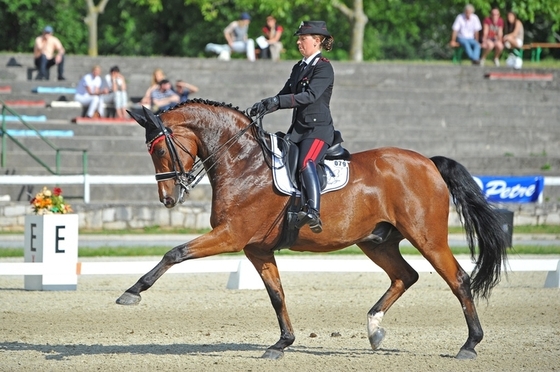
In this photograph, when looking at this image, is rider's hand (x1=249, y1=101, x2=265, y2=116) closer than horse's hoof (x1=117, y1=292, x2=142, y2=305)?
No

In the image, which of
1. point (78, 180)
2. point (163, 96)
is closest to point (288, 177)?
point (78, 180)

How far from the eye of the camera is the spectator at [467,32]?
2764 centimetres

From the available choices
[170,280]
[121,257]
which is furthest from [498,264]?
[121,257]

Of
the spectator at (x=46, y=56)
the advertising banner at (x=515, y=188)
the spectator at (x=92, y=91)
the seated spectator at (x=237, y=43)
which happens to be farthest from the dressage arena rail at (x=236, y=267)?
the seated spectator at (x=237, y=43)

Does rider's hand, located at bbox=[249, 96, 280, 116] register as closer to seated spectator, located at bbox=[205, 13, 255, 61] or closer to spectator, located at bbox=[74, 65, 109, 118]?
spectator, located at bbox=[74, 65, 109, 118]

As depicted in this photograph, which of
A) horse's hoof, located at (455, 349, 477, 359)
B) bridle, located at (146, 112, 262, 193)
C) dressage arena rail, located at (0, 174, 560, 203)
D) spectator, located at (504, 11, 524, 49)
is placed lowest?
dressage arena rail, located at (0, 174, 560, 203)

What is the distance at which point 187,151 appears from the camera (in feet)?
26.9

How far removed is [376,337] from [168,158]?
2.62m

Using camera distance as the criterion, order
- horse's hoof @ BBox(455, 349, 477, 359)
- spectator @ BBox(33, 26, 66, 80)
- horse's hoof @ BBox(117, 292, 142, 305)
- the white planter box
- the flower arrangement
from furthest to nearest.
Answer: spectator @ BBox(33, 26, 66, 80)
the flower arrangement
the white planter box
horse's hoof @ BBox(455, 349, 477, 359)
horse's hoof @ BBox(117, 292, 142, 305)

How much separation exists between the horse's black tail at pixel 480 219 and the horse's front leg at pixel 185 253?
2391mm

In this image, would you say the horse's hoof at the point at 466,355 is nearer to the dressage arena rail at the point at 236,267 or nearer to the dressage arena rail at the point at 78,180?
the dressage arena rail at the point at 236,267

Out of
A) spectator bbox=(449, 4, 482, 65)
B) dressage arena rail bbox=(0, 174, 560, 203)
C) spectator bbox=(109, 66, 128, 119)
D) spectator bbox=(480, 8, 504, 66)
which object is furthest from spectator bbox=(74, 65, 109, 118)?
spectator bbox=(480, 8, 504, 66)

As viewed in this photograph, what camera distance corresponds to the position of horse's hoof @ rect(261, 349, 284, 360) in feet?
27.3

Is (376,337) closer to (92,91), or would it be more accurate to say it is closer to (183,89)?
(183,89)
